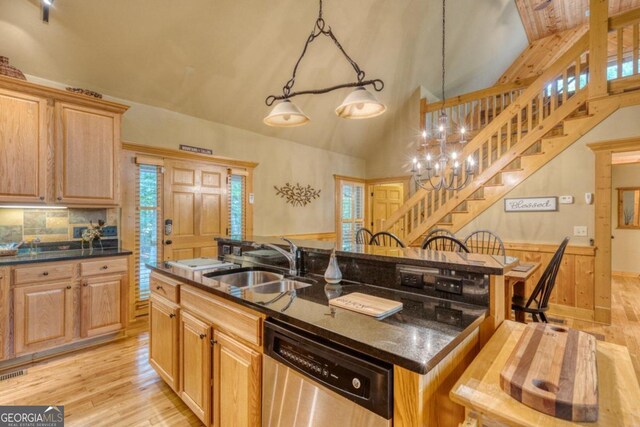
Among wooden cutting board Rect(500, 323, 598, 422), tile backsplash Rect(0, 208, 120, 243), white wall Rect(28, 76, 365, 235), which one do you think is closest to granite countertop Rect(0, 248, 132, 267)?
tile backsplash Rect(0, 208, 120, 243)

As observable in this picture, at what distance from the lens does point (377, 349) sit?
0.95 meters

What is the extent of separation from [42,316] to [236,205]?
99.0 inches

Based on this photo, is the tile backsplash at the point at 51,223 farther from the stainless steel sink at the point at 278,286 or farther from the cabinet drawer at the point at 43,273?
the stainless steel sink at the point at 278,286

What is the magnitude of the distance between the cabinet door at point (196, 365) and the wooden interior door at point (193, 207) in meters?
2.24

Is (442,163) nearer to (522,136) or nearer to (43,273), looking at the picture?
(522,136)

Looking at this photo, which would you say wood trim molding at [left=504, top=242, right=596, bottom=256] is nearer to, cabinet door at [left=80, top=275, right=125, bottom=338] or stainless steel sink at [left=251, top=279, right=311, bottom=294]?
stainless steel sink at [left=251, top=279, right=311, bottom=294]

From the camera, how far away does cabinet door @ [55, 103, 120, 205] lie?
292cm

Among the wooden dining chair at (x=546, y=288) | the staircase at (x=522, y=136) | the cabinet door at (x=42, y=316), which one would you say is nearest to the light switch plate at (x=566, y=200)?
the staircase at (x=522, y=136)

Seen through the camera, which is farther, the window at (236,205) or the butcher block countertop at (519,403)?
the window at (236,205)

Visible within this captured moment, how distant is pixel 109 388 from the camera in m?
2.35

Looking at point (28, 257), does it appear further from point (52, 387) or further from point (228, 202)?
point (228, 202)

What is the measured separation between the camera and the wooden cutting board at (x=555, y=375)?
754 mm

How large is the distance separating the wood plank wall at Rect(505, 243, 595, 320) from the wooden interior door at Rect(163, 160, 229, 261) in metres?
4.19

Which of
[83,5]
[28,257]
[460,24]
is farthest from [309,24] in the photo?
[28,257]
